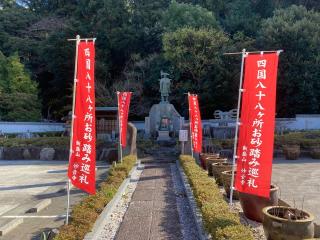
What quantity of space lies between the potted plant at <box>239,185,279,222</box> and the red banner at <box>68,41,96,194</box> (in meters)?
2.86

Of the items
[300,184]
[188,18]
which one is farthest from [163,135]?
[188,18]

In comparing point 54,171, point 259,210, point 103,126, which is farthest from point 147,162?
point 259,210

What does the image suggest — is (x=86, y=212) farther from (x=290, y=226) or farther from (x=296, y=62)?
(x=296, y=62)

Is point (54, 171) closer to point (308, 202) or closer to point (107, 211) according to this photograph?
point (107, 211)

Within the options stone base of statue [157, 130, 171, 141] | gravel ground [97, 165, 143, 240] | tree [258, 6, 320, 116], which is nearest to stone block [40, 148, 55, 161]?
stone base of statue [157, 130, 171, 141]

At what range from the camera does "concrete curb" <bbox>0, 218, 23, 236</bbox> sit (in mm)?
6498

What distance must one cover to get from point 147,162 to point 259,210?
10.4 m

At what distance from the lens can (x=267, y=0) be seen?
34.4 m

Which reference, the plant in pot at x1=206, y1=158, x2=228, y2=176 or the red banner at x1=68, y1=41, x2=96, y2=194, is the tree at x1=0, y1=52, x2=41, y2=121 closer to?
the plant in pot at x1=206, y1=158, x2=228, y2=176

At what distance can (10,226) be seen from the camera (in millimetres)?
6781

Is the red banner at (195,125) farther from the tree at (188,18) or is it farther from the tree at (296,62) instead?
the tree at (188,18)

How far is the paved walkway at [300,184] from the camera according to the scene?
8.29 m

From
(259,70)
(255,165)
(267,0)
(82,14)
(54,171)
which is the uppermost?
(267,0)

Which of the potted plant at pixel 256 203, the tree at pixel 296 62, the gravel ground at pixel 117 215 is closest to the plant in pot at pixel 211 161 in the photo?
the gravel ground at pixel 117 215
